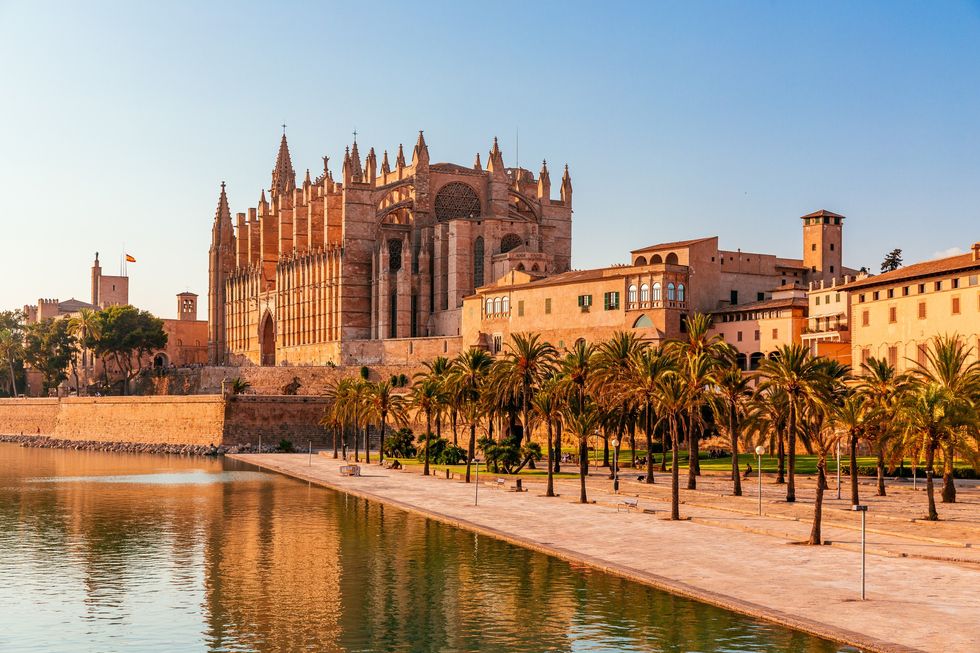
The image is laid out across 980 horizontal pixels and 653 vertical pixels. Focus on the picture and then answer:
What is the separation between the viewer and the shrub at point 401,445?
71125mm

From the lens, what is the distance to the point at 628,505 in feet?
136

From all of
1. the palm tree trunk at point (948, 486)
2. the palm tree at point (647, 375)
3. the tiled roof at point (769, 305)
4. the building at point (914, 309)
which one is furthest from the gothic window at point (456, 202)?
the palm tree trunk at point (948, 486)

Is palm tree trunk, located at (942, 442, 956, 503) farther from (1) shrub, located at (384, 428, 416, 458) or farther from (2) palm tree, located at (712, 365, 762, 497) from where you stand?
(1) shrub, located at (384, 428, 416, 458)

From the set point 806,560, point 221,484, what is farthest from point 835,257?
point 806,560

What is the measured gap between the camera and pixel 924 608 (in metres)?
24.2

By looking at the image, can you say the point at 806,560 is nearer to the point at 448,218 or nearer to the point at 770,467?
the point at 770,467

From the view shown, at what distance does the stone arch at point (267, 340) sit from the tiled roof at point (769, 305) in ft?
197

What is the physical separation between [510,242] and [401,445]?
27822 mm

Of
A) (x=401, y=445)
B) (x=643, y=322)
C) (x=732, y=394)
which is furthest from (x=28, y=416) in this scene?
(x=732, y=394)

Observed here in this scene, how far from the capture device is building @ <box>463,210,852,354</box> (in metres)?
69.4

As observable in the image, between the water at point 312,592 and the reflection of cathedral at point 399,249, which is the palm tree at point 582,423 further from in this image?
the reflection of cathedral at point 399,249

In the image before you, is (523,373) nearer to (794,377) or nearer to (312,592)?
(794,377)

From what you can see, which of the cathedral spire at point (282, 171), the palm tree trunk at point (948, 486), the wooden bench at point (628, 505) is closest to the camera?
the palm tree trunk at point (948, 486)

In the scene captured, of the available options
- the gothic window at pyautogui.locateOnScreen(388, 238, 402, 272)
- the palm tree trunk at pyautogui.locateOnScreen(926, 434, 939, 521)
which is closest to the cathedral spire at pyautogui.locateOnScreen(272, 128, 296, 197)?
the gothic window at pyautogui.locateOnScreen(388, 238, 402, 272)
